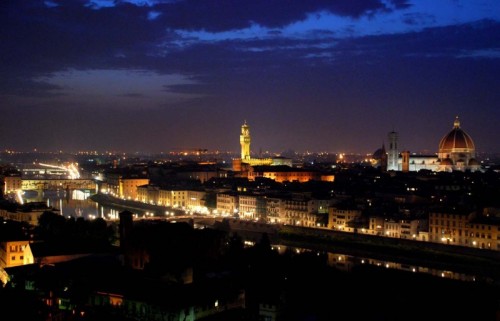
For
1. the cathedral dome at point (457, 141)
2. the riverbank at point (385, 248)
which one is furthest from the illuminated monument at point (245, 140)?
the riverbank at point (385, 248)

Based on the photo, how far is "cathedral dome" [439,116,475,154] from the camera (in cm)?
4328

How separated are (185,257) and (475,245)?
365 inches

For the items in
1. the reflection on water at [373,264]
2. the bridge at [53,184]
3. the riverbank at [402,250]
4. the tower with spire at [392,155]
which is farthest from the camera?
the bridge at [53,184]

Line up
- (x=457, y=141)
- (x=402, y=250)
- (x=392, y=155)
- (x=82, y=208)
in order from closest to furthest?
(x=402, y=250) → (x=82, y=208) → (x=457, y=141) → (x=392, y=155)

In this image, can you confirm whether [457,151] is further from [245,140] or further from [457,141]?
[245,140]

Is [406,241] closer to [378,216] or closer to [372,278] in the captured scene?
[378,216]

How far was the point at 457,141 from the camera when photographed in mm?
43250

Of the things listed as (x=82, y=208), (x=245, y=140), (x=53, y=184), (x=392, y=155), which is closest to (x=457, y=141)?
(x=392, y=155)

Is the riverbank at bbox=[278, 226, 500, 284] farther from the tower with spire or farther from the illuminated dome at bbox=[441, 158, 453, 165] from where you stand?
the tower with spire

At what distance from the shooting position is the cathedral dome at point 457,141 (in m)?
43.3

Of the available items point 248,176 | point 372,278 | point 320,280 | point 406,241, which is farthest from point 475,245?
point 248,176

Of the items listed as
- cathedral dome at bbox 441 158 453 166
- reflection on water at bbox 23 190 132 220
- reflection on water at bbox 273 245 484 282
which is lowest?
reflection on water at bbox 23 190 132 220

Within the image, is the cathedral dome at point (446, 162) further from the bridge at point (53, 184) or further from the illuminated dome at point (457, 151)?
the bridge at point (53, 184)

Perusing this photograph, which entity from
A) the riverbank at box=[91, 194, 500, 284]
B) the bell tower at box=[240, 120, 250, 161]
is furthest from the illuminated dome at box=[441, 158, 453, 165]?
the riverbank at box=[91, 194, 500, 284]
